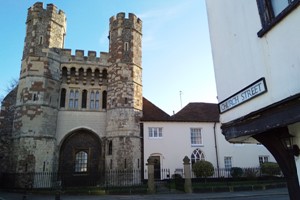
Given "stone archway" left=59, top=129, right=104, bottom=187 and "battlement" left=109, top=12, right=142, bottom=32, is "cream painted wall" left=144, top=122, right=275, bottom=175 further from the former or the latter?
"battlement" left=109, top=12, right=142, bottom=32

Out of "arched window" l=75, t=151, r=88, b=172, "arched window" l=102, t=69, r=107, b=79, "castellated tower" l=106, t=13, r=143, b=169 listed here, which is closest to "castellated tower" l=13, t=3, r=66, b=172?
"arched window" l=75, t=151, r=88, b=172

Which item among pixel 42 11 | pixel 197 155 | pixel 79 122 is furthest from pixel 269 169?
pixel 42 11

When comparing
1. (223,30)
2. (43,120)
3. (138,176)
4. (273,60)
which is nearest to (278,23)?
(273,60)

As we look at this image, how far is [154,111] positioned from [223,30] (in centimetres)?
1979

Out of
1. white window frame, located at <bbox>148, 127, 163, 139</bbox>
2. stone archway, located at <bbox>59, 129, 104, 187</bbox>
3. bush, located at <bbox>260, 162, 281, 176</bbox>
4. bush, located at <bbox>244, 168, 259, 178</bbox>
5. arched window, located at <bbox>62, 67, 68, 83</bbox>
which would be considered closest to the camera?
stone archway, located at <bbox>59, 129, 104, 187</bbox>

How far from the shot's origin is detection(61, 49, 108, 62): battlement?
23000 mm

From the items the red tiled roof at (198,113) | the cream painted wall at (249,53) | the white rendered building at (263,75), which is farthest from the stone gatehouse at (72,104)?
the white rendered building at (263,75)

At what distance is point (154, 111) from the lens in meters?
24.7

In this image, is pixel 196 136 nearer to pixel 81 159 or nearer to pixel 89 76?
pixel 81 159

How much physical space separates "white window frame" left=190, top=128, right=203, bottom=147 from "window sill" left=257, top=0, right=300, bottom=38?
2038 centimetres

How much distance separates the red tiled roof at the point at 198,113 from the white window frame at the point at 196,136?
98 centimetres

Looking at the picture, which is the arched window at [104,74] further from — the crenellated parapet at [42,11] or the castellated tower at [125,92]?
the crenellated parapet at [42,11]

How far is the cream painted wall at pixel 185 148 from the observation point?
22203 millimetres

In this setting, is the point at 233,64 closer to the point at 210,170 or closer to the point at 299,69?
the point at 299,69
